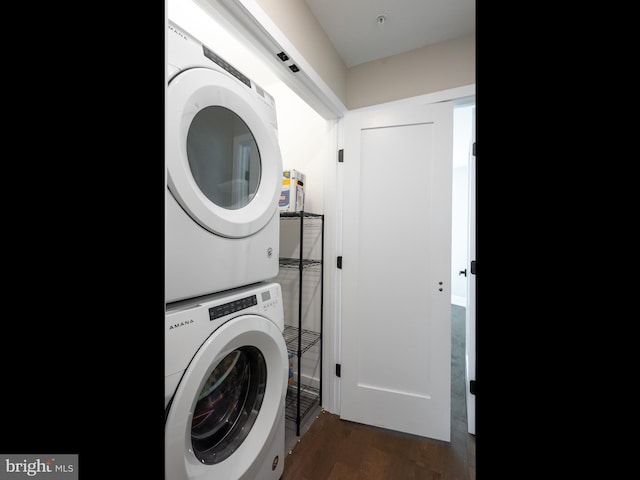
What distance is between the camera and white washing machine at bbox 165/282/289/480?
23.8 inches

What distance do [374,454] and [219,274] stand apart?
1.17 meters

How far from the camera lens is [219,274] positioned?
765 mm

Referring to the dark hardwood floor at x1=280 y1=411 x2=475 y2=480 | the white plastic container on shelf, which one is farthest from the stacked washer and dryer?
the white plastic container on shelf

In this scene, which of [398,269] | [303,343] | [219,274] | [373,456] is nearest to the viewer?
[219,274]

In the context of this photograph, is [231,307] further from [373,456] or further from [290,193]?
[373,456]

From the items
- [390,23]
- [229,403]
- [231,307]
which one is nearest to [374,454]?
[229,403]

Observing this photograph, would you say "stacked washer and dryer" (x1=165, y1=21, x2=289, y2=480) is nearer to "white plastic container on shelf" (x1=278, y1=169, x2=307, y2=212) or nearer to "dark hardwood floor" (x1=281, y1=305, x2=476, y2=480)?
"dark hardwood floor" (x1=281, y1=305, x2=476, y2=480)

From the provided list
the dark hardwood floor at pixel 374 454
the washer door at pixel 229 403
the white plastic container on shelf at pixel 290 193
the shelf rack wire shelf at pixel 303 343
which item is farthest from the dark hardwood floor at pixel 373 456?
the white plastic container on shelf at pixel 290 193

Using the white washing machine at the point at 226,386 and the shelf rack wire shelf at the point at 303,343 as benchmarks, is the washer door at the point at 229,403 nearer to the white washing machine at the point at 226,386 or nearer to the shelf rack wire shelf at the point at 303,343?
the white washing machine at the point at 226,386

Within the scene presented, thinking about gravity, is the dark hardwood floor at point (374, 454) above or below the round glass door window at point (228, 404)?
below

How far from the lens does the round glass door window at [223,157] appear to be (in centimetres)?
76
